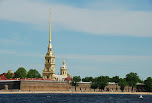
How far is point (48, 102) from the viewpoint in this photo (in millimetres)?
123750

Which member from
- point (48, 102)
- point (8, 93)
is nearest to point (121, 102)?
point (48, 102)

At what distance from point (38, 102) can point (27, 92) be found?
76.8 metres

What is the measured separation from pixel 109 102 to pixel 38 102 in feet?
71.2

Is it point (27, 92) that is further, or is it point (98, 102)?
point (27, 92)

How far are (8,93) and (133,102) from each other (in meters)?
77.7

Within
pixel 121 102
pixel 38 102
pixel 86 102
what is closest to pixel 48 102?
pixel 38 102

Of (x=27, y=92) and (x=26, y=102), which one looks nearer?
(x=26, y=102)

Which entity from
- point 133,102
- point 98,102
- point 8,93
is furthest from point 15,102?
point 8,93

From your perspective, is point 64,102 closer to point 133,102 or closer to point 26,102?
point 26,102

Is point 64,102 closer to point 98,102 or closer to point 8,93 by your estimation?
point 98,102

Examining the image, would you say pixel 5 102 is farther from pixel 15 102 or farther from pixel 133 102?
pixel 133 102

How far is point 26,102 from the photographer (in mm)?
124625

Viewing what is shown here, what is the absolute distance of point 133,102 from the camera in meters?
130

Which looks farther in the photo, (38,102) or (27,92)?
(27,92)
